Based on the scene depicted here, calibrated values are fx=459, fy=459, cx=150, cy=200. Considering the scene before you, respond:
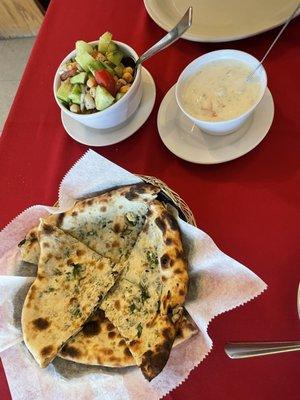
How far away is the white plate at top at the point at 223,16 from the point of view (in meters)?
1.04

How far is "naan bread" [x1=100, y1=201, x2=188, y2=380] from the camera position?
75 centimetres

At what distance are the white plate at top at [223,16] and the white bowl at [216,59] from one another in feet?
0.42

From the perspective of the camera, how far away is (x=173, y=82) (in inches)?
42.4

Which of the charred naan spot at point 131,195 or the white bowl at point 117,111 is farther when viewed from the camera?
the white bowl at point 117,111

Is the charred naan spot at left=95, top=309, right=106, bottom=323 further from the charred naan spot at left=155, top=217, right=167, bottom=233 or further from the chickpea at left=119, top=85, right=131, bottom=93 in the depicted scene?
the chickpea at left=119, top=85, right=131, bottom=93

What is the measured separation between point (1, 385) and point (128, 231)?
0.39 meters

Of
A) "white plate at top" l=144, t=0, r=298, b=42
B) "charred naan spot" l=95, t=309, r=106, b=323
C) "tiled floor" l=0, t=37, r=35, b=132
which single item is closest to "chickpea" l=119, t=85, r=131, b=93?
"white plate at top" l=144, t=0, r=298, b=42

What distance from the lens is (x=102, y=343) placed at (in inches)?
32.0

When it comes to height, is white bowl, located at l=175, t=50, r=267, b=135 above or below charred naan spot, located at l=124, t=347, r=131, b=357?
above

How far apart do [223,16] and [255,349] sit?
77 centimetres

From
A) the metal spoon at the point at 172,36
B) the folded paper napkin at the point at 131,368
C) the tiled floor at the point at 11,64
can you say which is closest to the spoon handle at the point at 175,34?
the metal spoon at the point at 172,36

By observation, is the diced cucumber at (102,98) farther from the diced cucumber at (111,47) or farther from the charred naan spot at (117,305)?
the charred naan spot at (117,305)

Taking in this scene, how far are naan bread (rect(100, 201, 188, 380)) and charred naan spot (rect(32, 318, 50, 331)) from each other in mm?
107

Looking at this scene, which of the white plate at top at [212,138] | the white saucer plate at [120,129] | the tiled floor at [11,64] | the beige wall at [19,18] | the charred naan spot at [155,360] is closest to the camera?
the charred naan spot at [155,360]
